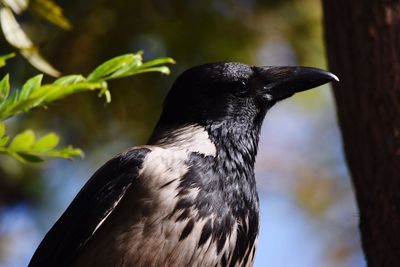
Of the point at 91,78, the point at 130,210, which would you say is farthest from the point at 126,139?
the point at 91,78

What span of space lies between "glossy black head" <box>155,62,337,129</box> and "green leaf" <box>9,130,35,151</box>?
5.76 feet

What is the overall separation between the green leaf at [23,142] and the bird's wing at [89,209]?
1.22 metres

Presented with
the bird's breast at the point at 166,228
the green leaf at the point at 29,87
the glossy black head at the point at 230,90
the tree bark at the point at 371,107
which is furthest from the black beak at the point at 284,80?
the green leaf at the point at 29,87

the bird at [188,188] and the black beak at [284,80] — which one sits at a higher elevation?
the black beak at [284,80]

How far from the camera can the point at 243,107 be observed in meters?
4.32

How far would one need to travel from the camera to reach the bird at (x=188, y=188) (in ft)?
11.9

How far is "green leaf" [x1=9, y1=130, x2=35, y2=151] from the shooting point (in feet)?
8.28

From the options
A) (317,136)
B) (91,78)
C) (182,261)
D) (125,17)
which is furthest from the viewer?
(317,136)

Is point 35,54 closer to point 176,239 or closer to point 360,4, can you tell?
point 176,239

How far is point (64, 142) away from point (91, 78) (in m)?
2.52

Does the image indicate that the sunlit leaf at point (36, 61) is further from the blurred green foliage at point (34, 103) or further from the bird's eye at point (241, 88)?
the bird's eye at point (241, 88)

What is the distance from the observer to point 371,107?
4.04 meters

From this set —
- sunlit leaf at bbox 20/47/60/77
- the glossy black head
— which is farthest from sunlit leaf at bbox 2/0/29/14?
the glossy black head

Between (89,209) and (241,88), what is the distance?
0.92 metres
